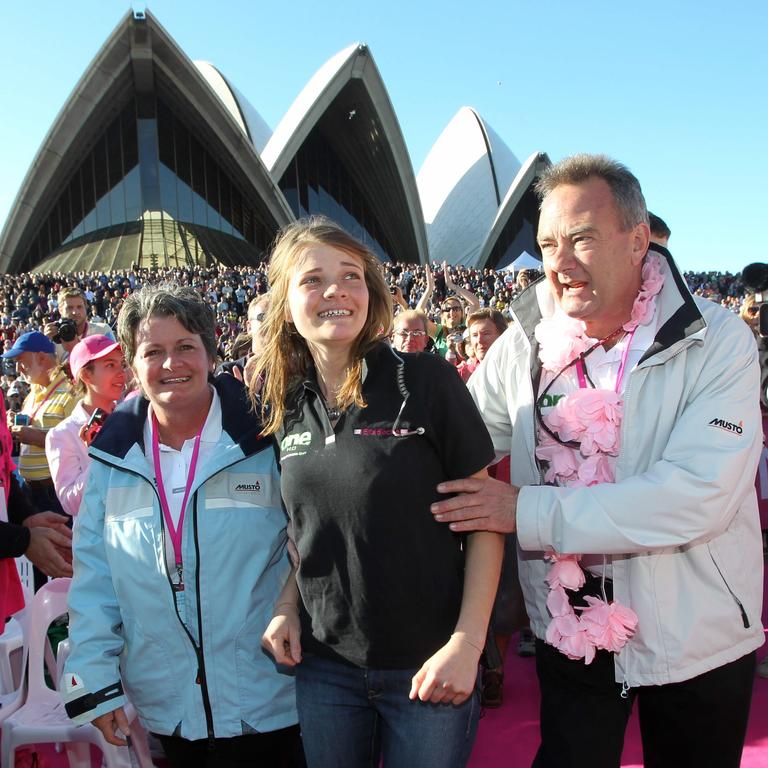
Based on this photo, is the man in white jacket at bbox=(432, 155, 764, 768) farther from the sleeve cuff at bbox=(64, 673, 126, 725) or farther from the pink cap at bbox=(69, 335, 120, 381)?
the pink cap at bbox=(69, 335, 120, 381)

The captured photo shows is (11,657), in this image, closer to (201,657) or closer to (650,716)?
(201,657)

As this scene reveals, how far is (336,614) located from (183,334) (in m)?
0.81

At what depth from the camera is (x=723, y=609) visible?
150 cm

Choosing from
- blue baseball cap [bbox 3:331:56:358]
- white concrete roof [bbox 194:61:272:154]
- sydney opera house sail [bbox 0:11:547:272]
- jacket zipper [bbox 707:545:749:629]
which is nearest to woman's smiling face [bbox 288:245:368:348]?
jacket zipper [bbox 707:545:749:629]

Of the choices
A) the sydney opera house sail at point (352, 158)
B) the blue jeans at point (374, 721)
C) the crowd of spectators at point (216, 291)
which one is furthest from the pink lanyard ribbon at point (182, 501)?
the sydney opera house sail at point (352, 158)

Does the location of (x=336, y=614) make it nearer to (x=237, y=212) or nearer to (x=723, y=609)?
(x=723, y=609)

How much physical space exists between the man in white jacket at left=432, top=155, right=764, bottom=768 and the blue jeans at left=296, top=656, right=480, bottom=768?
1.11ft

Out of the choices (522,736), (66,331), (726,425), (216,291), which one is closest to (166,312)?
(726,425)

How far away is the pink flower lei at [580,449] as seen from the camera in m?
1.54

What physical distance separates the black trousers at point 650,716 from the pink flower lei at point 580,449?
0.10 metres

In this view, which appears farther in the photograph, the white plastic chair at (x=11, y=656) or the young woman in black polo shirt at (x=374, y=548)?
the white plastic chair at (x=11, y=656)

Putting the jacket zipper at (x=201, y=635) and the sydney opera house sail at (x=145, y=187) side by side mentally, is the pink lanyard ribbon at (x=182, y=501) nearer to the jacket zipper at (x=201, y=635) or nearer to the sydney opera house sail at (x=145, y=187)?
the jacket zipper at (x=201, y=635)

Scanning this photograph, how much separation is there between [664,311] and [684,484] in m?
0.42

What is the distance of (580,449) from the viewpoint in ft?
5.28
